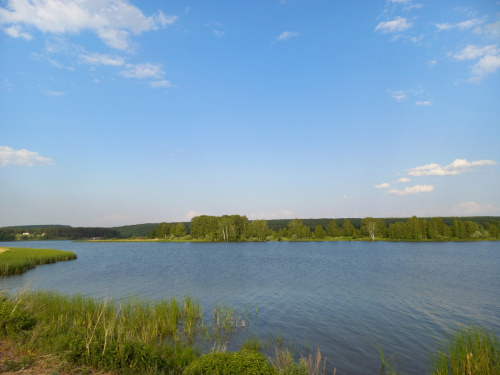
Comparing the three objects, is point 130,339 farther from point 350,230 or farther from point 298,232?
point 350,230

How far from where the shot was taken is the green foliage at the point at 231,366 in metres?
6.87

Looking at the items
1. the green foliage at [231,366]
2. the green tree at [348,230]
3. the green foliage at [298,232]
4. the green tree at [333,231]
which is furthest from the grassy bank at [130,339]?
the green tree at [333,231]

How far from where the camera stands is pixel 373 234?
12419 cm

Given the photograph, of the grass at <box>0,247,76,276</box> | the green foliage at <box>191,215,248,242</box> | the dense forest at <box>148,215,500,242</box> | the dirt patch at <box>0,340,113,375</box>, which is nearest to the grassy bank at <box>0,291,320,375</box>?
the dirt patch at <box>0,340,113,375</box>

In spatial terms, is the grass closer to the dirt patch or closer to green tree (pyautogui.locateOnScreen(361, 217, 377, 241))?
the dirt patch

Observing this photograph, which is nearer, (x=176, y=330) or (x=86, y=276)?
(x=176, y=330)

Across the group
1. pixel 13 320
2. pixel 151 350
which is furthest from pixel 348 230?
pixel 13 320

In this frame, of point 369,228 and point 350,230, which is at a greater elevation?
point 369,228

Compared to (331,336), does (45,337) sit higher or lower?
higher

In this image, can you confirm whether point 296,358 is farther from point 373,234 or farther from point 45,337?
point 373,234

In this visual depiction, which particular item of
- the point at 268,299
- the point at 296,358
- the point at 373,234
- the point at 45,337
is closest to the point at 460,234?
the point at 373,234

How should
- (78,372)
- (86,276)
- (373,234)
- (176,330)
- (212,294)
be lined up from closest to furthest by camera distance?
(78,372) → (176,330) → (212,294) → (86,276) → (373,234)

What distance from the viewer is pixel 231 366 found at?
23.0 feet

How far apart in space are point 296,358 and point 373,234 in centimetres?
12309
